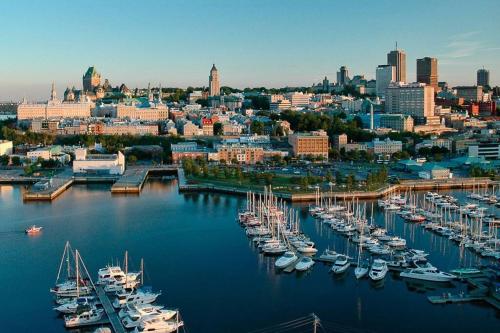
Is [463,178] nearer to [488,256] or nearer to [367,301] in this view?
[488,256]

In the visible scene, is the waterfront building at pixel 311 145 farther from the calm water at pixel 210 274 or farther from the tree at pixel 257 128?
the calm water at pixel 210 274

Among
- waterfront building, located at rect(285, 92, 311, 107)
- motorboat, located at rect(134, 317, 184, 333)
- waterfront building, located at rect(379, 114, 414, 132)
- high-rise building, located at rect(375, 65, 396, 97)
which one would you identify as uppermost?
high-rise building, located at rect(375, 65, 396, 97)

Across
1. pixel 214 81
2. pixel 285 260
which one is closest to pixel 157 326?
pixel 285 260

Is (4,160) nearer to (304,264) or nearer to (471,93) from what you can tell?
(304,264)

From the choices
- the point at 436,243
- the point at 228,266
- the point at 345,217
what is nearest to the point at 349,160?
the point at 345,217

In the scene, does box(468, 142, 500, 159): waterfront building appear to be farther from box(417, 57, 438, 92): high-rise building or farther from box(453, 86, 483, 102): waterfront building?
box(417, 57, 438, 92): high-rise building

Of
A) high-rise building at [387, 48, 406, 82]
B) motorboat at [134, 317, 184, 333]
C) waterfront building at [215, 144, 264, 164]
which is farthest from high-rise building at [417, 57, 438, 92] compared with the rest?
motorboat at [134, 317, 184, 333]
